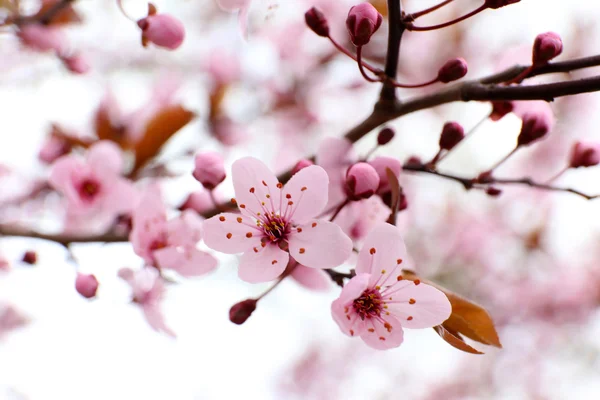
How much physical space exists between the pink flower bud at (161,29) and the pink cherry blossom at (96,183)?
1.35 ft

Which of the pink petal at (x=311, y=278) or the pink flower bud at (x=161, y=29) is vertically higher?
the pink flower bud at (x=161, y=29)

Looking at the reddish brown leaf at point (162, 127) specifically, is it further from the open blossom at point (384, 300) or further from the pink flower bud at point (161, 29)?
the open blossom at point (384, 300)

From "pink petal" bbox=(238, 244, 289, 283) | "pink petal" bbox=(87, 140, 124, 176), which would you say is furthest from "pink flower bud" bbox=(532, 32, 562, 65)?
"pink petal" bbox=(87, 140, 124, 176)

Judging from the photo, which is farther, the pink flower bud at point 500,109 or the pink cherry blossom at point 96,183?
the pink cherry blossom at point 96,183

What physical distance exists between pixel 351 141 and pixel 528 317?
290cm

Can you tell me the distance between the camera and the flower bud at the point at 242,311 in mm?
928

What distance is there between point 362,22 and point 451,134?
287 millimetres

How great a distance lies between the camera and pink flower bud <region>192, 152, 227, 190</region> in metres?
0.98

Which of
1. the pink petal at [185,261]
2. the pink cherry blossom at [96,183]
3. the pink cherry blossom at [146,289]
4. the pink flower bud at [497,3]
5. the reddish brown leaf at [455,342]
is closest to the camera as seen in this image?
the reddish brown leaf at [455,342]

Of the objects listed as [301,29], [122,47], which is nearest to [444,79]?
[301,29]

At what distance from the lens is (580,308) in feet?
11.0

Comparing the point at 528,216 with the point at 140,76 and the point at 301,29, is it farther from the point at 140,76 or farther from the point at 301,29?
the point at 140,76

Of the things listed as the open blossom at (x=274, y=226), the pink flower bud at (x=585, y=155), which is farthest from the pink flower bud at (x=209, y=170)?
the pink flower bud at (x=585, y=155)

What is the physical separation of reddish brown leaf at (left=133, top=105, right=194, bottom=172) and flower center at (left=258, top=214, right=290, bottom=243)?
0.66 m
